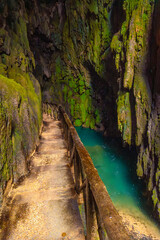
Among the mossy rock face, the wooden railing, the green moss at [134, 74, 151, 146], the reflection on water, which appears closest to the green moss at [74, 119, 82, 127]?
the reflection on water

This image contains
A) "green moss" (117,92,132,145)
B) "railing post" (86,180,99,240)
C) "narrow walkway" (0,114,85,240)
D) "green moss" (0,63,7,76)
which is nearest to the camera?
"railing post" (86,180,99,240)

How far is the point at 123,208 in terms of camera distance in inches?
407

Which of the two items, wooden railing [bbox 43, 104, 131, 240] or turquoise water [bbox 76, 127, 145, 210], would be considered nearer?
wooden railing [bbox 43, 104, 131, 240]

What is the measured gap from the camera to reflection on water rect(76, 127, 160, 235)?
1079cm

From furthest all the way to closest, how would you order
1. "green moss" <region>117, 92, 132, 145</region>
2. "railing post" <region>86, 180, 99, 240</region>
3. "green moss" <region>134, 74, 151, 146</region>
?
"green moss" <region>117, 92, 132, 145</region> < "green moss" <region>134, 74, 151, 146</region> < "railing post" <region>86, 180, 99, 240</region>

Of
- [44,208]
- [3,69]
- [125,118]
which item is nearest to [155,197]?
[125,118]

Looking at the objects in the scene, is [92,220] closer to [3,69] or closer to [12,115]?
[12,115]

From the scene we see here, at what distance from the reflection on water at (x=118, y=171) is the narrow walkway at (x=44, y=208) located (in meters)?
8.47

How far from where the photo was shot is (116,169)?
45.8ft

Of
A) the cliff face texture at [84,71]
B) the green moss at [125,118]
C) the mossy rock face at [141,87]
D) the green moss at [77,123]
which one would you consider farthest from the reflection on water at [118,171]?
the green moss at [125,118]

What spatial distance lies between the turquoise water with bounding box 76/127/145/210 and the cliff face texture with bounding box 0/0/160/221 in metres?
1.83

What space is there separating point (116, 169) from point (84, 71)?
12743 mm

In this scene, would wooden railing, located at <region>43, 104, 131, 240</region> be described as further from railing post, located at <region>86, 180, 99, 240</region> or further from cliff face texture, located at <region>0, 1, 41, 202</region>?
cliff face texture, located at <region>0, 1, 41, 202</region>

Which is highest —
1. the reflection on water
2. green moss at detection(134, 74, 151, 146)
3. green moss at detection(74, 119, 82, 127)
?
green moss at detection(134, 74, 151, 146)
